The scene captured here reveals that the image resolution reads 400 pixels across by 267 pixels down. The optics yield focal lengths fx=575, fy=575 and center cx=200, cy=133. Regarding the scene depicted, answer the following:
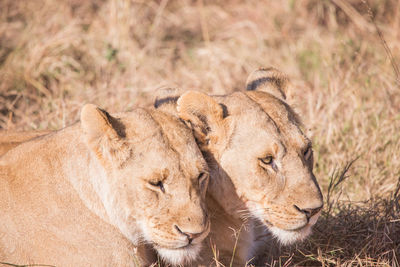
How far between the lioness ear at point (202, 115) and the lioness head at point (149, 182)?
306mm

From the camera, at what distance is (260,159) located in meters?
3.55

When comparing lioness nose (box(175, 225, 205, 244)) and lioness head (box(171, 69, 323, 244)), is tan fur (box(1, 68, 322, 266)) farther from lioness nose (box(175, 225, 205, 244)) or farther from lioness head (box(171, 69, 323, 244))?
lioness nose (box(175, 225, 205, 244))

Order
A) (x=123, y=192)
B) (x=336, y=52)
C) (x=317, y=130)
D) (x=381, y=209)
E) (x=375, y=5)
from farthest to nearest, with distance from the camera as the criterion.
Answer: (x=375, y=5) → (x=336, y=52) → (x=317, y=130) → (x=381, y=209) → (x=123, y=192)

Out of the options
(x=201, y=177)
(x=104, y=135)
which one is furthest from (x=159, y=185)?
(x=104, y=135)

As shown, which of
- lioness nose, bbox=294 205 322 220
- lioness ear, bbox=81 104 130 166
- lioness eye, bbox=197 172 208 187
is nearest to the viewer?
lioness ear, bbox=81 104 130 166

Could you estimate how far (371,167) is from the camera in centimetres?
520

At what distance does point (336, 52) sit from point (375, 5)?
233 cm

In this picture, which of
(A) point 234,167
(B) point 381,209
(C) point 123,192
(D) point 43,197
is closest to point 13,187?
(D) point 43,197

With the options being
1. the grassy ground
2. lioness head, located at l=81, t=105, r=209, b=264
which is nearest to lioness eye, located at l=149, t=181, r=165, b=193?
lioness head, located at l=81, t=105, r=209, b=264

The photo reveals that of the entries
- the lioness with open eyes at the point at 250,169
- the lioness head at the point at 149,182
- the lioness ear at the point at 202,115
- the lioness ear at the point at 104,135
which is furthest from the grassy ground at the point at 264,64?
the lioness ear at the point at 104,135

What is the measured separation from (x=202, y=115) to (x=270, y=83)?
2.47ft

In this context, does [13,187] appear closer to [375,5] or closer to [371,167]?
[371,167]

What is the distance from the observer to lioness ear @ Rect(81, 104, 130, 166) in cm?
311

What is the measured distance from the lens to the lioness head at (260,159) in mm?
3514
